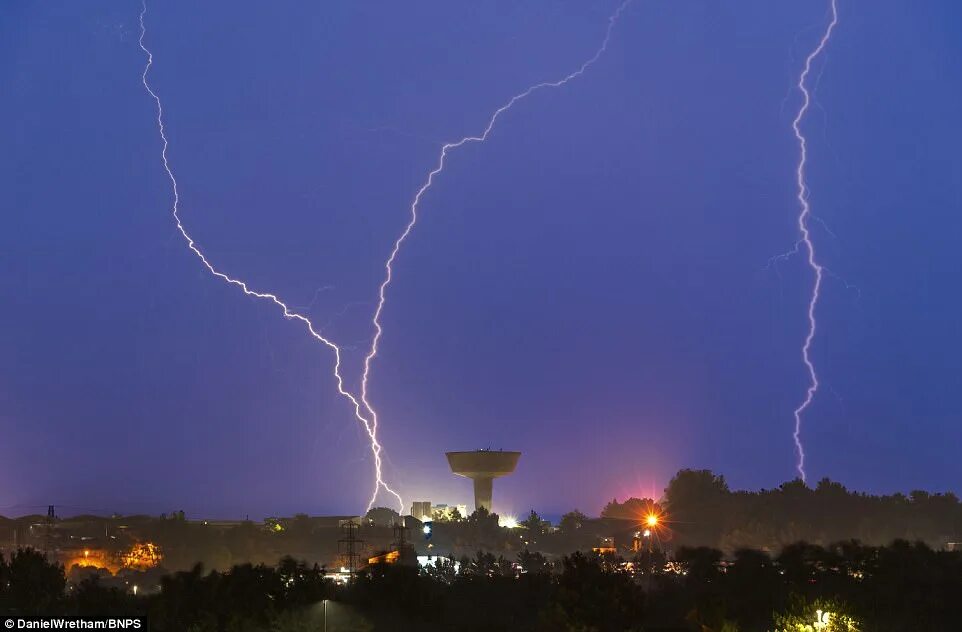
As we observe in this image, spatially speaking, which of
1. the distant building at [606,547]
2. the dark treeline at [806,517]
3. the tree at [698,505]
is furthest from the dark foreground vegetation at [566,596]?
the tree at [698,505]

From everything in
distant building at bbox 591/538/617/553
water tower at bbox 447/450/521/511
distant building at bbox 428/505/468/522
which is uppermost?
water tower at bbox 447/450/521/511

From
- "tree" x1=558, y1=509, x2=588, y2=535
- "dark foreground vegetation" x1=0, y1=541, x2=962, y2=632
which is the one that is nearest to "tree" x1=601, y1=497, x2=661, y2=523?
"tree" x1=558, y1=509, x2=588, y2=535

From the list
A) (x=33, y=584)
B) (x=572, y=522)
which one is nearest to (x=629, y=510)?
(x=572, y=522)

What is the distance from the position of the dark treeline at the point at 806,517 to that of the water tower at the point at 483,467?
19.9m

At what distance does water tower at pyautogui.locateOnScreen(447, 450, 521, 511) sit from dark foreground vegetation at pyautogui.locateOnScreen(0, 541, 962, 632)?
303 feet

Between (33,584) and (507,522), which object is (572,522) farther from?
(33,584)

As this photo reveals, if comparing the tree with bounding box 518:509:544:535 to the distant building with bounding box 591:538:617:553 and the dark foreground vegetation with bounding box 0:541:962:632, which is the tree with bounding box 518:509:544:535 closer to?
the distant building with bounding box 591:538:617:553

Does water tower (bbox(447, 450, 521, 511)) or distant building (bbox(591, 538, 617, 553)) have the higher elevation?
water tower (bbox(447, 450, 521, 511))

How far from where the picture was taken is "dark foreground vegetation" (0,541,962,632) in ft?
74.0

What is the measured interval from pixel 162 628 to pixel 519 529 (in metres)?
115

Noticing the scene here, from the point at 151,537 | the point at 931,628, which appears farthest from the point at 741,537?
the point at 931,628

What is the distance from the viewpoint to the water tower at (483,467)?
135750mm

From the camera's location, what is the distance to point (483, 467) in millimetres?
136125

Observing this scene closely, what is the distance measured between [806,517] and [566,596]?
332 feet
